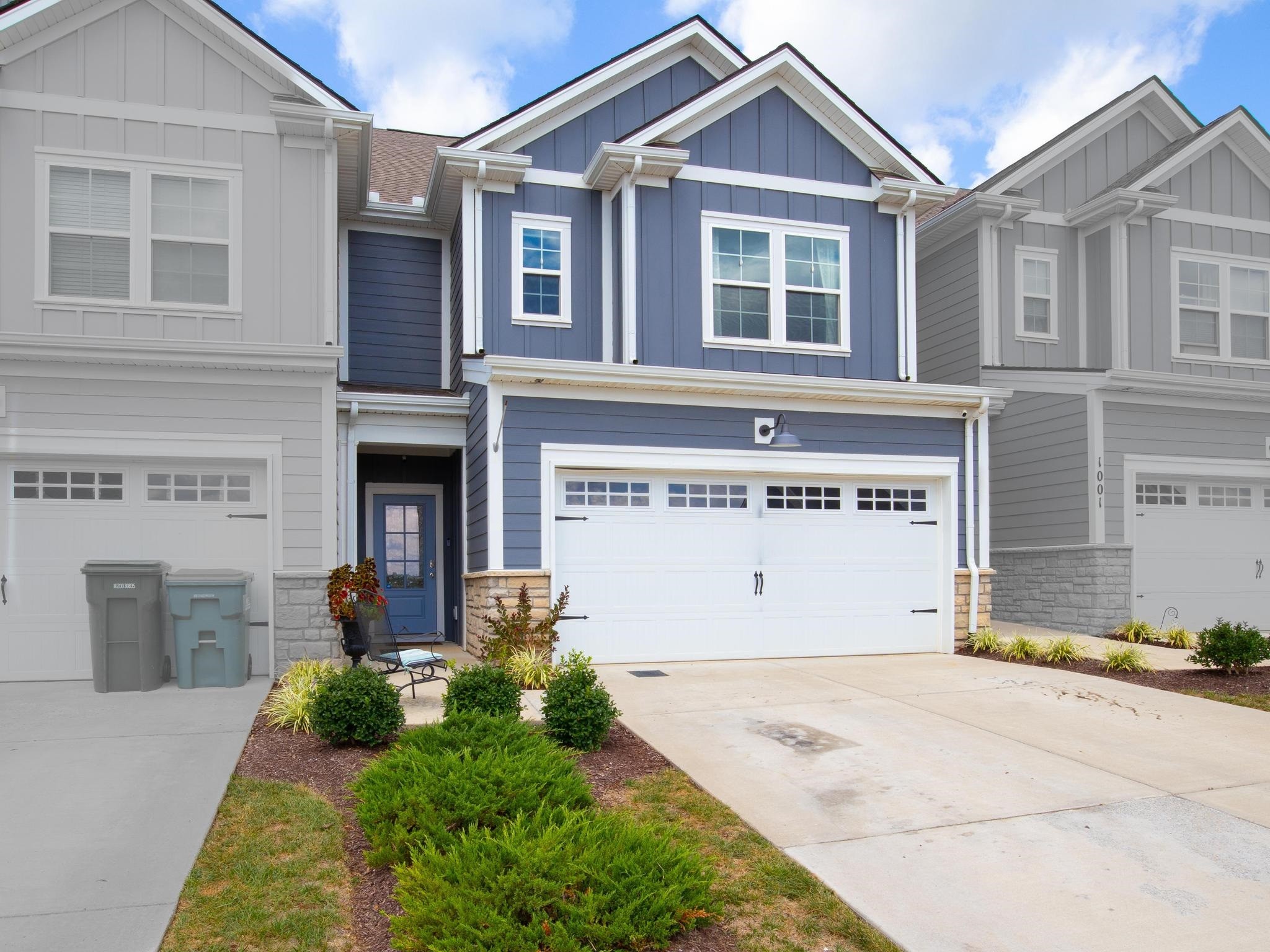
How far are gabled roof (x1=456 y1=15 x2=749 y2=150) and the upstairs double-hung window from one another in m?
7.68

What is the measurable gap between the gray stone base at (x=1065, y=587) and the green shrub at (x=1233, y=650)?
10.4 feet

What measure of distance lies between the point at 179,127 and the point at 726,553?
733cm

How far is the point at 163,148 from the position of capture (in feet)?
34.2

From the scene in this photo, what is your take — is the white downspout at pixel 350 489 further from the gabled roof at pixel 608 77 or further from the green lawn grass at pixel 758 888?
the green lawn grass at pixel 758 888

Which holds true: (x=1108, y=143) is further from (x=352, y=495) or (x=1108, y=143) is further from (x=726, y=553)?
(x=352, y=495)

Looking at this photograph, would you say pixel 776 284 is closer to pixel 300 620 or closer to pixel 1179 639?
pixel 1179 639

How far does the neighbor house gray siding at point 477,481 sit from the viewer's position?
36.2 feet

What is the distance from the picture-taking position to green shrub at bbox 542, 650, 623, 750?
696 centimetres

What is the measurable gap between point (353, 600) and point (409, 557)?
481 cm

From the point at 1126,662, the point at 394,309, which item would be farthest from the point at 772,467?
the point at 394,309

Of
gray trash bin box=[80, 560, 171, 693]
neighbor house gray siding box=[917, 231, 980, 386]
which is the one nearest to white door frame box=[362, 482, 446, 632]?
gray trash bin box=[80, 560, 171, 693]

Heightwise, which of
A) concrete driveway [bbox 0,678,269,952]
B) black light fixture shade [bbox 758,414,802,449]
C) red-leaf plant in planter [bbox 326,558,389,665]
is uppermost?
black light fixture shade [bbox 758,414,802,449]

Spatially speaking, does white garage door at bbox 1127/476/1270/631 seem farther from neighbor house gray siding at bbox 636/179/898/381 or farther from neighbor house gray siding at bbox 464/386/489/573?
neighbor house gray siding at bbox 464/386/489/573

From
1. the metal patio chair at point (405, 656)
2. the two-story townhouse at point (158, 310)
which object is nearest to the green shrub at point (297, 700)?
the metal patio chair at point (405, 656)
